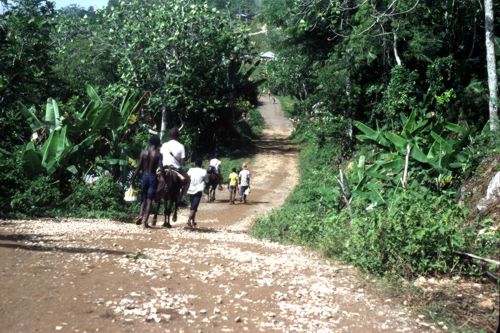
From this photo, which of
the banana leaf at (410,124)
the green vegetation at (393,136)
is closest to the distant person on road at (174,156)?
the green vegetation at (393,136)

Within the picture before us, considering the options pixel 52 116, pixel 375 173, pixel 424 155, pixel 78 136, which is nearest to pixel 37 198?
pixel 78 136

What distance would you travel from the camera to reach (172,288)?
18.3ft

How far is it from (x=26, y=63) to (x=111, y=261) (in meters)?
15.1

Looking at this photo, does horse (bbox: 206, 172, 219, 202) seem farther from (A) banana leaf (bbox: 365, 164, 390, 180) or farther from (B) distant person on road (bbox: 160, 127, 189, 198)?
(B) distant person on road (bbox: 160, 127, 189, 198)

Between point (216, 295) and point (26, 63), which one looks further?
point (26, 63)

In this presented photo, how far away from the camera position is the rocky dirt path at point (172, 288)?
15.3ft

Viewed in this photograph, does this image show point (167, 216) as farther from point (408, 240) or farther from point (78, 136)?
point (408, 240)

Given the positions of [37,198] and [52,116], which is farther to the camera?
[52,116]

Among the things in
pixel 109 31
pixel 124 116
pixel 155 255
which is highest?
pixel 109 31

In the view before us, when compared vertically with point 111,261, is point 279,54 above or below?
above

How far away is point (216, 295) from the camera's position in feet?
17.9

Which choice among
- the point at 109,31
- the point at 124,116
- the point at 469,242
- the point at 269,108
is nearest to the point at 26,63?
the point at 124,116

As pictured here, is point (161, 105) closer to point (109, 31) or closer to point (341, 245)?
point (109, 31)

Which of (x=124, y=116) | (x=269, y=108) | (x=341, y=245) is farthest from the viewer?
(x=269, y=108)
